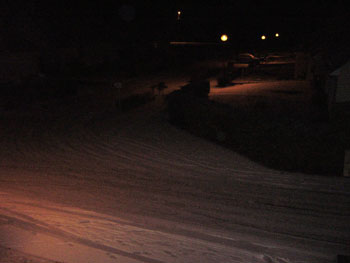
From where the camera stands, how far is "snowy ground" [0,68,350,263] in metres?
5.38

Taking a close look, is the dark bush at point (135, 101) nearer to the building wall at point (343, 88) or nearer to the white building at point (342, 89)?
the white building at point (342, 89)

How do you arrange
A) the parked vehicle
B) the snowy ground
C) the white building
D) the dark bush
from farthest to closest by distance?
the parked vehicle
the dark bush
the white building
the snowy ground

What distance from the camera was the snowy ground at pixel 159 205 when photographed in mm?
5379

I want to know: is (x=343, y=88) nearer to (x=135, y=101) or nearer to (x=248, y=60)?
(x=135, y=101)

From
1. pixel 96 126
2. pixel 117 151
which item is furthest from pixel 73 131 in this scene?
pixel 117 151

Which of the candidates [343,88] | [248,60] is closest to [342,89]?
[343,88]

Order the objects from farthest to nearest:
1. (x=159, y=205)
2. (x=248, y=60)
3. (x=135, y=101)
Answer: (x=248, y=60), (x=135, y=101), (x=159, y=205)

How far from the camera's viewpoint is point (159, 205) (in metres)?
7.70

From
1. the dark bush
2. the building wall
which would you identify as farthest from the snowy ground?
the building wall

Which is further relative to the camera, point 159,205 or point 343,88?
point 343,88

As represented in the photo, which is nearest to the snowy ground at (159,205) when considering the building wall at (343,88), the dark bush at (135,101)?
the dark bush at (135,101)

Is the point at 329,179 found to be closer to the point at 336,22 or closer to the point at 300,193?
the point at 300,193

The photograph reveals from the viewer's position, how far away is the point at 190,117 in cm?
1548

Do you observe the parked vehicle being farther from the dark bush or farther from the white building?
the white building
